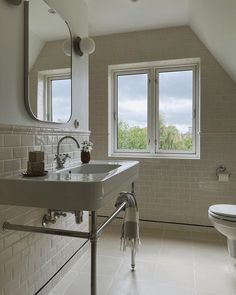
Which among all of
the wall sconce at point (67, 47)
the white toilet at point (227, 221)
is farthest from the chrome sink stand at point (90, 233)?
the wall sconce at point (67, 47)

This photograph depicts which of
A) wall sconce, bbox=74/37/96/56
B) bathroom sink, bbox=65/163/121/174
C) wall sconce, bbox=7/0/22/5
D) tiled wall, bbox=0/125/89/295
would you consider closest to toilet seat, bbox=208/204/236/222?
bathroom sink, bbox=65/163/121/174

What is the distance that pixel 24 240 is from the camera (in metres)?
1.50

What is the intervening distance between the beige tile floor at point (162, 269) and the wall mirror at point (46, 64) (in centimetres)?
123

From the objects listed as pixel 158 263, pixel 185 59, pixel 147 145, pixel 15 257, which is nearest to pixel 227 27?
pixel 185 59

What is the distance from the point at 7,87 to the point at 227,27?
1.74 metres

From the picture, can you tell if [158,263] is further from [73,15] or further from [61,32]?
[73,15]

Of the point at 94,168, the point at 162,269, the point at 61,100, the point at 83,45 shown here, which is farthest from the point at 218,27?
the point at 162,269

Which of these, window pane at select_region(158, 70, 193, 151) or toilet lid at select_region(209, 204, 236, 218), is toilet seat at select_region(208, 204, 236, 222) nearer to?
toilet lid at select_region(209, 204, 236, 218)

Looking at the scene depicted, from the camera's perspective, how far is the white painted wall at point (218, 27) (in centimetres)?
187

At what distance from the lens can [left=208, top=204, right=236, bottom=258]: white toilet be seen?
1.98m

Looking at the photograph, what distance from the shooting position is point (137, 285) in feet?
5.99

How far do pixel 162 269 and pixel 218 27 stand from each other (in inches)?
82.9

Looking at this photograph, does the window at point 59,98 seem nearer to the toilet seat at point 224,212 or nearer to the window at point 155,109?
the window at point 155,109

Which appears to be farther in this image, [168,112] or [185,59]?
[168,112]
